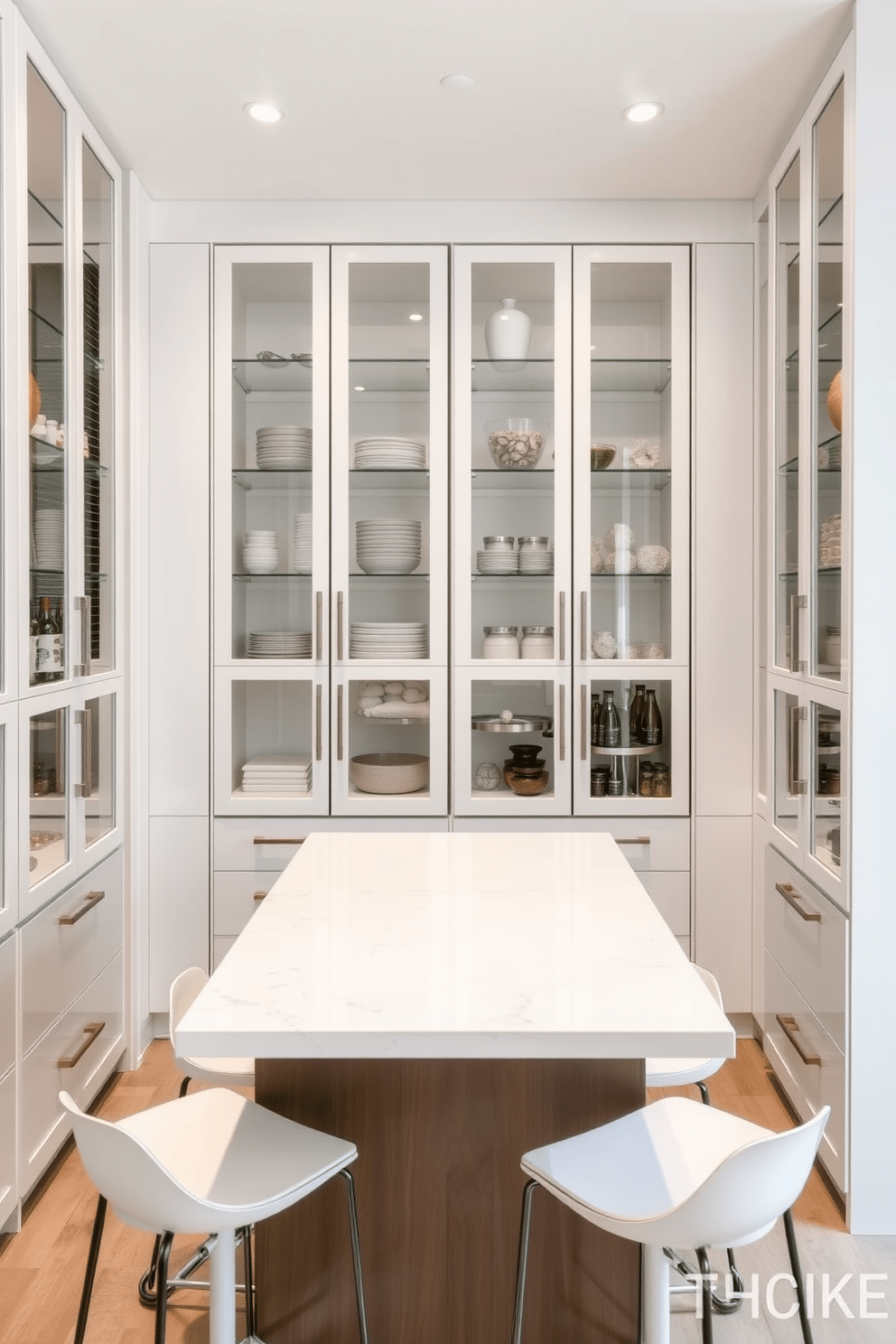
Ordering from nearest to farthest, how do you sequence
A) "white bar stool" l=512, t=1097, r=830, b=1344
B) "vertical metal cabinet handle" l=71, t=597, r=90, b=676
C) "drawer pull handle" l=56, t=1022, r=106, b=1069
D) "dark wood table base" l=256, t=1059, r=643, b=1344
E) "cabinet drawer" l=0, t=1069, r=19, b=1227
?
1. "white bar stool" l=512, t=1097, r=830, b=1344
2. "dark wood table base" l=256, t=1059, r=643, b=1344
3. "cabinet drawer" l=0, t=1069, r=19, b=1227
4. "drawer pull handle" l=56, t=1022, r=106, b=1069
5. "vertical metal cabinet handle" l=71, t=597, r=90, b=676

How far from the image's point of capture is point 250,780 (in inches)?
136

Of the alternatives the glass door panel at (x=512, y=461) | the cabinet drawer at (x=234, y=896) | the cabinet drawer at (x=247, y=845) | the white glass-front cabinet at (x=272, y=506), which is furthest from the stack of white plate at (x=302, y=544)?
the cabinet drawer at (x=234, y=896)

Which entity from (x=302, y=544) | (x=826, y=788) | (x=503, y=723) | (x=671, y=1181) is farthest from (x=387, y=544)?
(x=671, y=1181)

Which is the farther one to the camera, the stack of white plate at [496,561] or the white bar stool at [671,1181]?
the stack of white plate at [496,561]

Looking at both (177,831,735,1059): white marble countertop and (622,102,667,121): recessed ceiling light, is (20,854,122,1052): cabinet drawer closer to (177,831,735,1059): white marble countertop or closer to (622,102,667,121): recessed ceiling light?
(177,831,735,1059): white marble countertop

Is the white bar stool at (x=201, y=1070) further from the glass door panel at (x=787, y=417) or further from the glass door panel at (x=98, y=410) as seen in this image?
the glass door panel at (x=787, y=417)

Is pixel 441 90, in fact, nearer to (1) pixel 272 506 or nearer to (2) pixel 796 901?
(1) pixel 272 506

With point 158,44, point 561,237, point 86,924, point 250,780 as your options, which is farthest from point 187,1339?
point 561,237

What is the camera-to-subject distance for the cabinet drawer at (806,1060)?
2406 mm

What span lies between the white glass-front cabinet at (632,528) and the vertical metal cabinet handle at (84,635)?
1.50 metres

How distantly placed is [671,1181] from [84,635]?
6.49 feet

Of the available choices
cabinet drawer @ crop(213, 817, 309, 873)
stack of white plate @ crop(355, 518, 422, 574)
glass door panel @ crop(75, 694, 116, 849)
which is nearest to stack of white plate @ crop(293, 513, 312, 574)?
stack of white plate @ crop(355, 518, 422, 574)

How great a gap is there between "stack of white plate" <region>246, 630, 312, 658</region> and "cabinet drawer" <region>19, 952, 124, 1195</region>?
1.03m

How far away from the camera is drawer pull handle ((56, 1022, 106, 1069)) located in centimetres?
259
